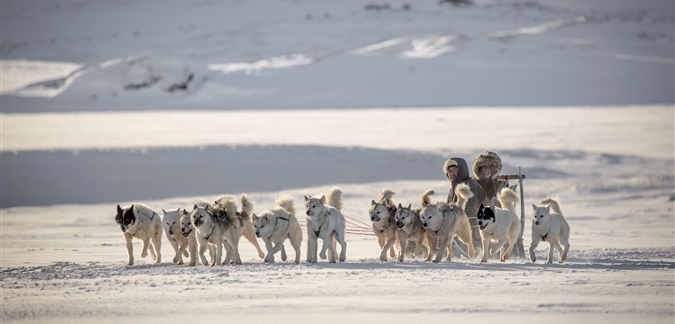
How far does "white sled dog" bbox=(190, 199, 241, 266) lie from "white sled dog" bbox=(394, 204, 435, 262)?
1719mm

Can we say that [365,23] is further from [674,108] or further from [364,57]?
[674,108]

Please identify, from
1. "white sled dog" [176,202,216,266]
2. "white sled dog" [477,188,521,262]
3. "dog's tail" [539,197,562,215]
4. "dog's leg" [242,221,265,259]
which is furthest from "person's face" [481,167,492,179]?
"white sled dog" [176,202,216,266]

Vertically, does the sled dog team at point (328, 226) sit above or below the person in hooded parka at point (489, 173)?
below

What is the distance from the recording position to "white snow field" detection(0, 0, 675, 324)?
6910 millimetres

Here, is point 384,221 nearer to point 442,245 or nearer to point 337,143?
point 442,245

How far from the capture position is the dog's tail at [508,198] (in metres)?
9.34

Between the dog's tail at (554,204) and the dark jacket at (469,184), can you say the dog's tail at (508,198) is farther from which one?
the dark jacket at (469,184)

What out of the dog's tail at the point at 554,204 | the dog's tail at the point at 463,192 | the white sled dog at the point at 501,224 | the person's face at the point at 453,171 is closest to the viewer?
A: the white sled dog at the point at 501,224

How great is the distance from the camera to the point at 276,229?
356 inches

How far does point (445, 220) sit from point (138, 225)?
3273 mm

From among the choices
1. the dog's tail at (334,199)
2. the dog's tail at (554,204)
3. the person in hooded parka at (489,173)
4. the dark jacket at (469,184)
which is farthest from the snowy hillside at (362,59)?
the dog's tail at (554,204)

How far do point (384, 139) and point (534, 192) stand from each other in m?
8.13

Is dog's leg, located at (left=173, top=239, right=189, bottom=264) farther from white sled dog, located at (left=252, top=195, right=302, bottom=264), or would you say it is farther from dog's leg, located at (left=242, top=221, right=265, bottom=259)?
white sled dog, located at (left=252, top=195, right=302, bottom=264)

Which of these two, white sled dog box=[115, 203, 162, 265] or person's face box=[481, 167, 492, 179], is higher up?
person's face box=[481, 167, 492, 179]
